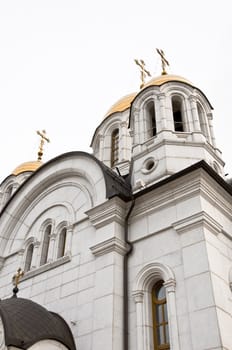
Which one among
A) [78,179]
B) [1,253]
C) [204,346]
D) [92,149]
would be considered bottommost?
[204,346]

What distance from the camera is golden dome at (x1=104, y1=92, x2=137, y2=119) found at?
20.0m

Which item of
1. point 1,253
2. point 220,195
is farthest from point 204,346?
point 1,253

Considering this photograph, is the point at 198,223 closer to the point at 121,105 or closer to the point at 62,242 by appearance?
the point at 62,242

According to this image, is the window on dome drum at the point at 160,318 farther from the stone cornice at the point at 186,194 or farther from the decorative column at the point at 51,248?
the decorative column at the point at 51,248

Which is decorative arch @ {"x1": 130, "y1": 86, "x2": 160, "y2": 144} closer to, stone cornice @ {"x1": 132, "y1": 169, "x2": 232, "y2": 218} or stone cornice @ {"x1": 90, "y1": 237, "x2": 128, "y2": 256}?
stone cornice @ {"x1": 132, "y1": 169, "x2": 232, "y2": 218}

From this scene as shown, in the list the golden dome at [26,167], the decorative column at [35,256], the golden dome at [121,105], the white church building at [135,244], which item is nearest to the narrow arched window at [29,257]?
the white church building at [135,244]

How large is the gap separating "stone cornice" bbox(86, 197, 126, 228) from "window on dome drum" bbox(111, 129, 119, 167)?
7041 millimetres

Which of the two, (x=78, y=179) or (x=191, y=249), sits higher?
(x=78, y=179)

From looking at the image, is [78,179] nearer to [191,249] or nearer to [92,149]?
[191,249]

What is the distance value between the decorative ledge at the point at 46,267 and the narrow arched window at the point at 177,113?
572cm

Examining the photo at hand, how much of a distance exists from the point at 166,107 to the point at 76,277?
20.3 ft

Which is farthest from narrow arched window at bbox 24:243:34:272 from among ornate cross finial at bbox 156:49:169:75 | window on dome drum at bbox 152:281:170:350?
ornate cross finial at bbox 156:49:169:75

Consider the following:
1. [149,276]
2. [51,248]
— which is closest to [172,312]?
[149,276]

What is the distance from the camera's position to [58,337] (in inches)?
361
